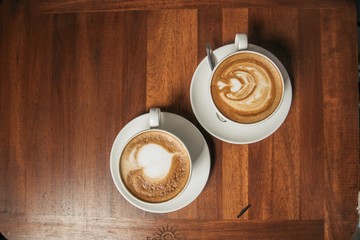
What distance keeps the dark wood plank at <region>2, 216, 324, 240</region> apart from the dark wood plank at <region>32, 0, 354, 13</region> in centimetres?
56

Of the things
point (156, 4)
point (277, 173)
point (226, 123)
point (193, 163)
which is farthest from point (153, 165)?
point (156, 4)

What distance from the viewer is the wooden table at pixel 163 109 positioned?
95 cm

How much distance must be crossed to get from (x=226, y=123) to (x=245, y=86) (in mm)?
108

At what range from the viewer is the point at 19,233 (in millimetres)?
1003

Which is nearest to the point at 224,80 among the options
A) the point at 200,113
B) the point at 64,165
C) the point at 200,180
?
the point at 200,113

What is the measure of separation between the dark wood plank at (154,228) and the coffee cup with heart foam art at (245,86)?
11.3 inches

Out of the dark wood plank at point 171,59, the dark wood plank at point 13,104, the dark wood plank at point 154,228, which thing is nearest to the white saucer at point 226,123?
the dark wood plank at point 171,59

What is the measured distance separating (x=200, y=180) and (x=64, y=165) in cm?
37

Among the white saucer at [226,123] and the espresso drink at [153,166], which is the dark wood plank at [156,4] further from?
the espresso drink at [153,166]

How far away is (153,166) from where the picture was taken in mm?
906

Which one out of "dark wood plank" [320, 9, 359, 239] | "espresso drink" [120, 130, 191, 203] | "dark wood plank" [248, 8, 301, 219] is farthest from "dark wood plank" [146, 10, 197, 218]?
"dark wood plank" [320, 9, 359, 239]

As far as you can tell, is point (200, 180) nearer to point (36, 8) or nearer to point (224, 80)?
point (224, 80)

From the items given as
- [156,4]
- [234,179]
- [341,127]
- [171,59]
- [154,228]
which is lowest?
[154,228]

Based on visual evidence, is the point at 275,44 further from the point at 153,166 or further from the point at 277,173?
the point at 153,166
